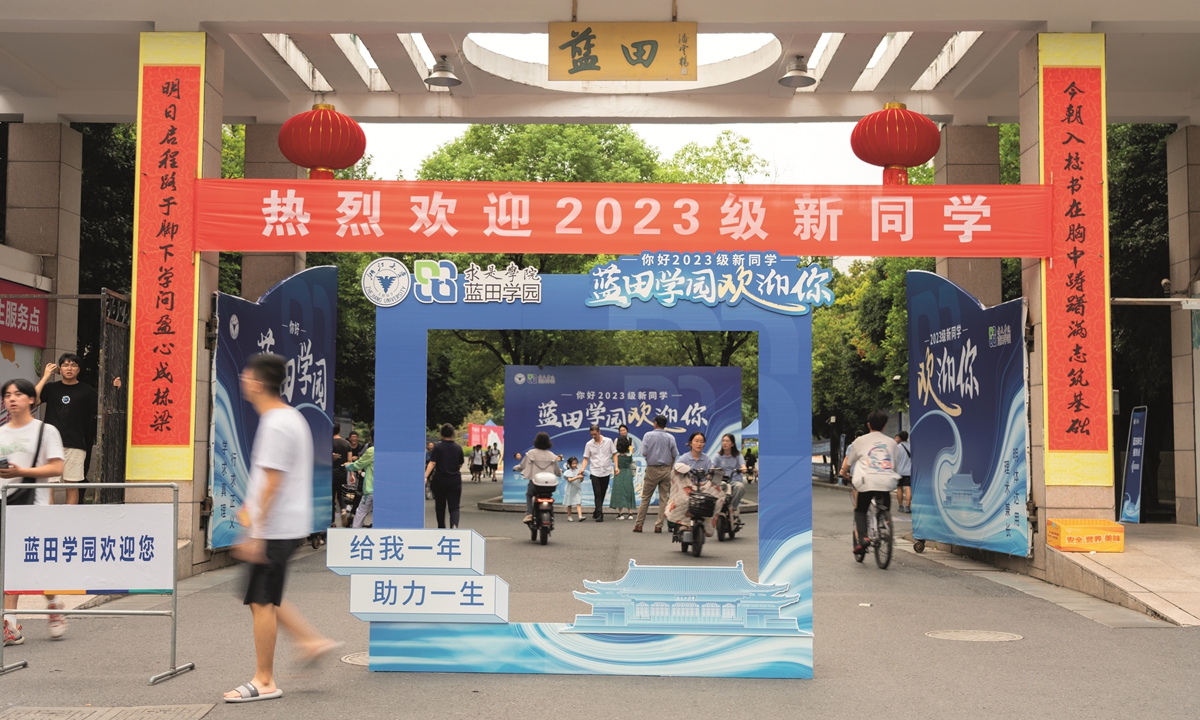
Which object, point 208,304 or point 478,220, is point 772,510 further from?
point 208,304

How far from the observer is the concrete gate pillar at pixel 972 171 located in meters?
13.9

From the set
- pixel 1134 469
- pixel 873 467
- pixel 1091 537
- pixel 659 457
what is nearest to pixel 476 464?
pixel 659 457

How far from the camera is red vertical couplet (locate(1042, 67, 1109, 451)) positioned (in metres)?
10.5

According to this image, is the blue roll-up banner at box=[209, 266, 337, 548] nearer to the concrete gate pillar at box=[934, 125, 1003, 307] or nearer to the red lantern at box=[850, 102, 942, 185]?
the red lantern at box=[850, 102, 942, 185]

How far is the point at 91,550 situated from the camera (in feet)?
20.4

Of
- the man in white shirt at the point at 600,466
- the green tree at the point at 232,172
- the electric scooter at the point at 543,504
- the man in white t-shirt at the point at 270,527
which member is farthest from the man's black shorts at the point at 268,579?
the green tree at the point at 232,172

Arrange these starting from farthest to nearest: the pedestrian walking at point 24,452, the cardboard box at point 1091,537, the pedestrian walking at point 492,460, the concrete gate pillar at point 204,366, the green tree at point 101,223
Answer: the pedestrian walking at point 492,460 → the green tree at point 101,223 → the concrete gate pillar at point 204,366 → the cardboard box at point 1091,537 → the pedestrian walking at point 24,452

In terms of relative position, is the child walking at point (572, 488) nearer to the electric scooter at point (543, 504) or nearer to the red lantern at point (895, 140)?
the electric scooter at point (543, 504)

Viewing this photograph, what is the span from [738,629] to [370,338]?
2317 cm

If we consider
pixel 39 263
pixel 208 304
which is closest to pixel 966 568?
pixel 208 304

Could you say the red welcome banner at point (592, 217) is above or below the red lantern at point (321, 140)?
below

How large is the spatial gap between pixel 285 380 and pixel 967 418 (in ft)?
24.6

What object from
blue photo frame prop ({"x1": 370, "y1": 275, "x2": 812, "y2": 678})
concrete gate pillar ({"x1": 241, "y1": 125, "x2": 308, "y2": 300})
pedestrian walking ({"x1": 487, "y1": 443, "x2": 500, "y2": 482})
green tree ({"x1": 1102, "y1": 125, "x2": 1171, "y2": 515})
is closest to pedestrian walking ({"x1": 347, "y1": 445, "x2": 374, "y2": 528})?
concrete gate pillar ({"x1": 241, "y1": 125, "x2": 308, "y2": 300})

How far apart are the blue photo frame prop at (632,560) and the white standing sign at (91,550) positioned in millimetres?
1310
